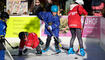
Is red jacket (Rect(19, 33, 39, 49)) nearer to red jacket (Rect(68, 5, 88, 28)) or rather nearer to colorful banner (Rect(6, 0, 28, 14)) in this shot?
red jacket (Rect(68, 5, 88, 28))

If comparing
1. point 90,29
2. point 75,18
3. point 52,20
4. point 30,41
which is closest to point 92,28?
point 90,29

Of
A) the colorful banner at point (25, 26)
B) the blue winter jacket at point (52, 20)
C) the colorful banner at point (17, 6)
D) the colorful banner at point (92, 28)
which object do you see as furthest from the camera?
the colorful banner at point (17, 6)

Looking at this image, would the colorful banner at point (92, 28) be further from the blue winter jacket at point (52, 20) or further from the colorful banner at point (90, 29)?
the blue winter jacket at point (52, 20)

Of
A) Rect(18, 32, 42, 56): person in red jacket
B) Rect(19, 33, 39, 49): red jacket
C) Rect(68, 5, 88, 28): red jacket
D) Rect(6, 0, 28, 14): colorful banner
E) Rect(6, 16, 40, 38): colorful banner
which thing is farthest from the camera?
Rect(6, 0, 28, 14): colorful banner

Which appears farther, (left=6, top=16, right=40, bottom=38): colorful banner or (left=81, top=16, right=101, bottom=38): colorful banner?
(left=6, top=16, right=40, bottom=38): colorful banner

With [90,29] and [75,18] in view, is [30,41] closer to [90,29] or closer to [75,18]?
[75,18]

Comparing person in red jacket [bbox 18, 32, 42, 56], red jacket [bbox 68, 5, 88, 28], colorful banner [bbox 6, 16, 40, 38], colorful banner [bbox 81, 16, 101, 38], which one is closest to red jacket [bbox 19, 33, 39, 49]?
person in red jacket [bbox 18, 32, 42, 56]

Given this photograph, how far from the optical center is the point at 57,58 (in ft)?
19.9

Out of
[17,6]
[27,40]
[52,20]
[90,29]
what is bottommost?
[90,29]

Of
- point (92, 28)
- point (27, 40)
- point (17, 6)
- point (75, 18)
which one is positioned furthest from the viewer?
point (17, 6)

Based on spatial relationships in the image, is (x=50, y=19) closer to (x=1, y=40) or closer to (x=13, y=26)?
(x=1, y=40)

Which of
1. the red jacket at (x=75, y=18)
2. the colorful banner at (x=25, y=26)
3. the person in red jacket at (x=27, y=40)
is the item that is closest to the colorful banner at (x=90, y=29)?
the colorful banner at (x=25, y=26)

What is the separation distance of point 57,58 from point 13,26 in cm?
370

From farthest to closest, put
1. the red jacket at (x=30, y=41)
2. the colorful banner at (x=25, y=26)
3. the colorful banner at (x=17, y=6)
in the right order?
the colorful banner at (x=17, y=6) → the colorful banner at (x=25, y=26) → the red jacket at (x=30, y=41)
